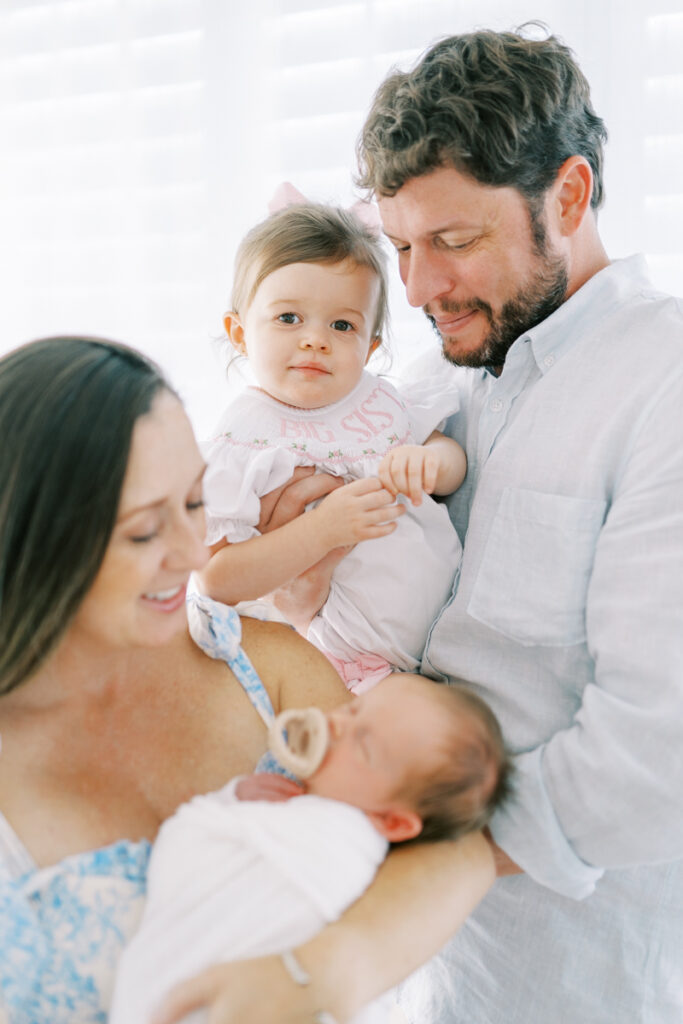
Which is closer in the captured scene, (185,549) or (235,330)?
(185,549)

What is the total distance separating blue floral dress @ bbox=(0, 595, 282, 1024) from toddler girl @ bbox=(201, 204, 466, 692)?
0.57 metres

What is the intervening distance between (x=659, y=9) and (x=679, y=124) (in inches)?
12.1

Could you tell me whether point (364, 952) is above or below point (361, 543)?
below

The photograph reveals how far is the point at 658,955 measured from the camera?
144 cm

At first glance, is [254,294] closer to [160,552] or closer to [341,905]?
[160,552]

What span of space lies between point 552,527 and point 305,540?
0.40 meters

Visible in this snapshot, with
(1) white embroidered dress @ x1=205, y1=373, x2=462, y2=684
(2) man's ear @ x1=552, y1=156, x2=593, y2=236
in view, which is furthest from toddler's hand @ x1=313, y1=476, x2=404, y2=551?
(2) man's ear @ x1=552, y1=156, x2=593, y2=236

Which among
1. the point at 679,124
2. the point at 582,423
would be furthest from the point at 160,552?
the point at 679,124

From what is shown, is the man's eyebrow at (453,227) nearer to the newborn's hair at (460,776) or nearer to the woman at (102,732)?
the woman at (102,732)

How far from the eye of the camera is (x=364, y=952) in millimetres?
1021

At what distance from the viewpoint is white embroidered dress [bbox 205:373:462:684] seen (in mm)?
1589

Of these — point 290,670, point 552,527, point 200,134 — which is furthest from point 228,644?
point 200,134

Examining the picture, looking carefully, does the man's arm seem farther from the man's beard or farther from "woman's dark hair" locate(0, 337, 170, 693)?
"woman's dark hair" locate(0, 337, 170, 693)

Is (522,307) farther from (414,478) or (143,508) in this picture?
(143,508)
